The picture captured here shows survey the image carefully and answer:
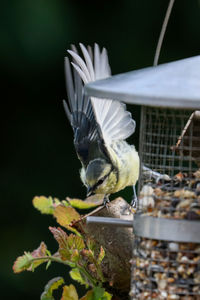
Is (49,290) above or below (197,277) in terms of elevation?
below

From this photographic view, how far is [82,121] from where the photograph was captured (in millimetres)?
3705

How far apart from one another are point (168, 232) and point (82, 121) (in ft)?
4.89

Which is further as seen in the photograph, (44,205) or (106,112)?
(106,112)

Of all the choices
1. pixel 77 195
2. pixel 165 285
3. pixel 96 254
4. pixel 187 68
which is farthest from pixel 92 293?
pixel 77 195

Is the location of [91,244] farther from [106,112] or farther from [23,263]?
[106,112]

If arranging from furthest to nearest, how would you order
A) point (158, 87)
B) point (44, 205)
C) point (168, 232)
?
point (44, 205) < point (168, 232) < point (158, 87)

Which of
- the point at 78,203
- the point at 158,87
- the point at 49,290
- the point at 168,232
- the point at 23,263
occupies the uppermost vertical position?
the point at 158,87

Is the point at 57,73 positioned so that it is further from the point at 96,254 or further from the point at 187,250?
the point at 187,250

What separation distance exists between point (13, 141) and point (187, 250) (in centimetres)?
372

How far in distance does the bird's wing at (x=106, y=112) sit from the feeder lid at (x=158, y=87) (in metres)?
1.00

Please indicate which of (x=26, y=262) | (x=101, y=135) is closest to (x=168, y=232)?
(x=26, y=262)

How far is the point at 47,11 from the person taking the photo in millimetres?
5473

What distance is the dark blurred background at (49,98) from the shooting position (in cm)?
561

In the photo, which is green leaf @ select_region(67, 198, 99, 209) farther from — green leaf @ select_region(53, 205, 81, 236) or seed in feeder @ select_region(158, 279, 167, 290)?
seed in feeder @ select_region(158, 279, 167, 290)
